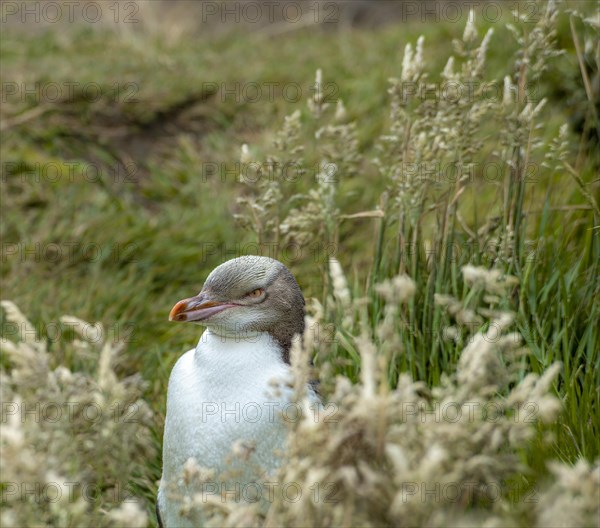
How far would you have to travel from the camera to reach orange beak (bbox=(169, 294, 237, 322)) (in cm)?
268

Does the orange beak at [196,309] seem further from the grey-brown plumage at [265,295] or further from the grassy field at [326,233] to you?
the grassy field at [326,233]

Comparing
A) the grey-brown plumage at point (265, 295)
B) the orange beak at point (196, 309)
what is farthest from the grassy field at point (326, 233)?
the orange beak at point (196, 309)

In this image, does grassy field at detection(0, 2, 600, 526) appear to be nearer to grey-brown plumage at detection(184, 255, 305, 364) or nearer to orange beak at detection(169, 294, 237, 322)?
grey-brown plumage at detection(184, 255, 305, 364)

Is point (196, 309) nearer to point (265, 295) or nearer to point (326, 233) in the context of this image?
point (265, 295)

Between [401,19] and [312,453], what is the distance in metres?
8.21

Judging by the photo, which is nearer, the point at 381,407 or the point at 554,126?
the point at 381,407

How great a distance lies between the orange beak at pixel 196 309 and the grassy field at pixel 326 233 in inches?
8.6

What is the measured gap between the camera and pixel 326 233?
12.2ft

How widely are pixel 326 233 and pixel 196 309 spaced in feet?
3.69

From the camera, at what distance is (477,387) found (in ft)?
6.25

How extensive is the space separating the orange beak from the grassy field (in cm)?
22

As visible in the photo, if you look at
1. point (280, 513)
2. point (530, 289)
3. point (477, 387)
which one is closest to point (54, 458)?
point (280, 513)

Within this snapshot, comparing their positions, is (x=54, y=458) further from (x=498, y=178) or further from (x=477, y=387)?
(x=498, y=178)

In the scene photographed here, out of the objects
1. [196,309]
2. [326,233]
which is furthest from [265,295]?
[326,233]
